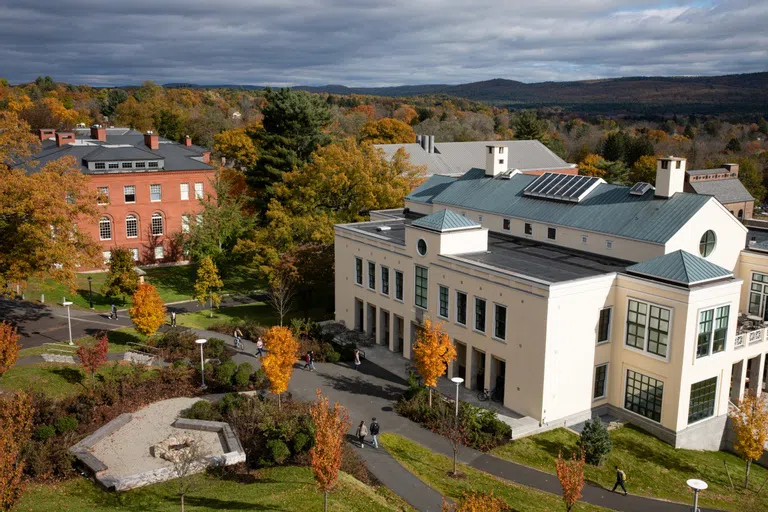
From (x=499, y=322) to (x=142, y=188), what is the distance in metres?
44.8

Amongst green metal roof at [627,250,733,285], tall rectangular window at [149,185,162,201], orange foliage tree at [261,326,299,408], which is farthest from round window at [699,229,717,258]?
tall rectangular window at [149,185,162,201]

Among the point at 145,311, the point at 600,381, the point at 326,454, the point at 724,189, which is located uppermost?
the point at 724,189

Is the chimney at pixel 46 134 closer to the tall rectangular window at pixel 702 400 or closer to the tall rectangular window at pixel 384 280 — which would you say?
the tall rectangular window at pixel 384 280

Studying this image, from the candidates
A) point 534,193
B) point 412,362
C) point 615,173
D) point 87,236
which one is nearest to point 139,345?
point 87,236

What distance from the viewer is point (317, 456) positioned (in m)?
21.6

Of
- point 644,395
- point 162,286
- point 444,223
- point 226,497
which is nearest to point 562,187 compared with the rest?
point 444,223

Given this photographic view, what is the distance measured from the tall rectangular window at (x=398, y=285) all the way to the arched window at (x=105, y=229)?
3570 cm

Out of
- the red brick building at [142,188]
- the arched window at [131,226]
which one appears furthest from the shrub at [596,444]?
the arched window at [131,226]

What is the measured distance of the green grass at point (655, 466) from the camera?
2891 centimetres

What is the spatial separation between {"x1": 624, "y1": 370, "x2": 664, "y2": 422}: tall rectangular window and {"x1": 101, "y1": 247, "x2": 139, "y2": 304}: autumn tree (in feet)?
122

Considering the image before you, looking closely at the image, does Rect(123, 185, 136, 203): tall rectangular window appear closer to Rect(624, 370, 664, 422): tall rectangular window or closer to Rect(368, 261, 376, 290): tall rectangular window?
Rect(368, 261, 376, 290): tall rectangular window

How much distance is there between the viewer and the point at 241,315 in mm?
53344

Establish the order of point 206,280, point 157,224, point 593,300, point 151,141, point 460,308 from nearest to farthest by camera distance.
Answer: point 593,300 → point 460,308 → point 206,280 → point 157,224 → point 151,141

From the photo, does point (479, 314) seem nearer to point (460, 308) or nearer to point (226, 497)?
point (460, 308)
